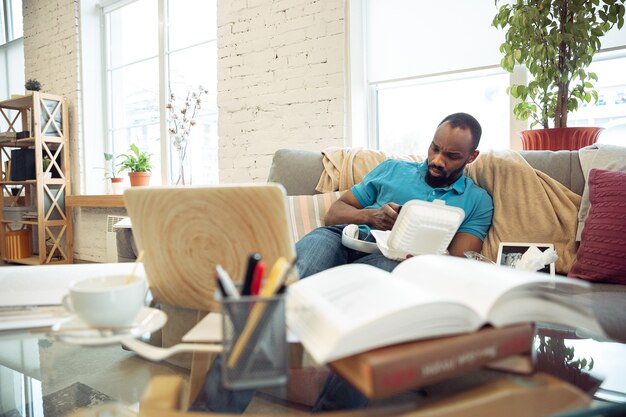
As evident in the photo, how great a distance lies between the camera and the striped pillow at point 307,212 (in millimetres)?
1990

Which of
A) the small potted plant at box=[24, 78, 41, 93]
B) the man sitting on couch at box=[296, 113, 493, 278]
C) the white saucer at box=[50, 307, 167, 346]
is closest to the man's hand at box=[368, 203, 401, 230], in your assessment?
the man sitting on couch at box=[296, 113, 493, 278]

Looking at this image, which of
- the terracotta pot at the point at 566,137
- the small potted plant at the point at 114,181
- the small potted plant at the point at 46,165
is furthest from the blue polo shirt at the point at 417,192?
the small potted plant at the point at 46,165

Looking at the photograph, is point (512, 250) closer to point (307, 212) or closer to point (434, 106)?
point (307, 212)

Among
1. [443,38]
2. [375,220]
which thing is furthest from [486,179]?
[443,38]

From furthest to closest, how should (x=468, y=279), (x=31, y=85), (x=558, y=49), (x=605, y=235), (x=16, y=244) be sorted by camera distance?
(x=16, y=244)
(x=31, y=85)
(x=558, y=49)
(x=605, y=235)
(x=468, y=279)

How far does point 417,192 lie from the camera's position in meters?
1.81

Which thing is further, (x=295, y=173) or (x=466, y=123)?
(x=295, y=173)

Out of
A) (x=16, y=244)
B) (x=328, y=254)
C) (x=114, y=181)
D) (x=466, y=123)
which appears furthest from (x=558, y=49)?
(x=16, y=244)

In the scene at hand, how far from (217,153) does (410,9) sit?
180cm

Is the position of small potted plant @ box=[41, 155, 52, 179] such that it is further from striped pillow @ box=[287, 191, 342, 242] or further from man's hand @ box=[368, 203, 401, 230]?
man's hand @ box=[368, 203, 401, 230]

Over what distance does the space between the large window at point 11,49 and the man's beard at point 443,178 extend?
5.44 metres

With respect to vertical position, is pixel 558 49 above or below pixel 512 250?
above

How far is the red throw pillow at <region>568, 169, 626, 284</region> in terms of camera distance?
1452 millimetres

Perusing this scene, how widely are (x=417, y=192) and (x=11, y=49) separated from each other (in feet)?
19.0
